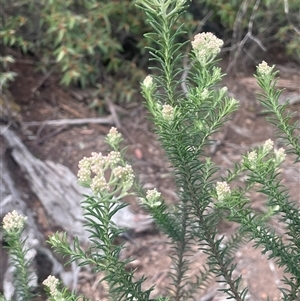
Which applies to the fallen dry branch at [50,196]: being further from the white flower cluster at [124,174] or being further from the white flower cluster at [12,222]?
the white flower cluster at [124,174]

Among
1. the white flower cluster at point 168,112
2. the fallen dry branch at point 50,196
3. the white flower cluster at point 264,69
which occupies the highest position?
the white flower cluster at point 264,69

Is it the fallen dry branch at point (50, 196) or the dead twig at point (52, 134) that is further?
the dead twig at point (52, 134)

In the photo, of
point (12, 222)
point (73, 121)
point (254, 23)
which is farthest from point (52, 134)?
point (12, 222)

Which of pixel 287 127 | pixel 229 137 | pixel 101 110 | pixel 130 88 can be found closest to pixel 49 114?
pixel 101 110

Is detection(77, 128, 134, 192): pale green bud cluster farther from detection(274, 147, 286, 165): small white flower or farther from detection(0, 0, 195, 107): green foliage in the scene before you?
detection(0, 0, 195, 107): green foliage

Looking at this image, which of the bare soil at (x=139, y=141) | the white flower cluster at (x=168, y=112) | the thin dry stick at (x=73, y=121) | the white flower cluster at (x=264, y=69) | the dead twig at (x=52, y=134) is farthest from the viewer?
the thin dry stick at (x=73, y=121)

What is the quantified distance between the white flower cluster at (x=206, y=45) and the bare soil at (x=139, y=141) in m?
1.50

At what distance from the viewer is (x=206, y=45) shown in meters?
1.18

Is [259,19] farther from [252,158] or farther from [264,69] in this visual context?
[252,158]

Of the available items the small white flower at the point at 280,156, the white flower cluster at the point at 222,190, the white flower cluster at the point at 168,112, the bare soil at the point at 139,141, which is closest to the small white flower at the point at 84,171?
the white flower cluster at the point at 168,112

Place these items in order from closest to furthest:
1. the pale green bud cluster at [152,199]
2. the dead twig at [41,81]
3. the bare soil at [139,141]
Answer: the pale green bud cluster at [152,199] → the bare soil at [139,141] → the dead twig at [41,81]

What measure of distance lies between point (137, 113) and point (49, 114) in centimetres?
66

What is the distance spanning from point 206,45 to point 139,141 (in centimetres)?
232

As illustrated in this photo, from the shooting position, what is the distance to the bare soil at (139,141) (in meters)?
2.65
